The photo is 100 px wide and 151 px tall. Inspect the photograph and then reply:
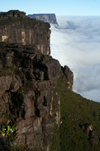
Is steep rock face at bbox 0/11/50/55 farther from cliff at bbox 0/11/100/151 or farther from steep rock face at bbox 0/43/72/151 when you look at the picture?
steep rock face at bbox 0/43/72/151

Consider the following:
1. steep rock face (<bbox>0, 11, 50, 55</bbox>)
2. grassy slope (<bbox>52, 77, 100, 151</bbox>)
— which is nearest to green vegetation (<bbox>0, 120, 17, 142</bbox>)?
grassy slope (<bbox>52, 77, 100, 151</bbox>)

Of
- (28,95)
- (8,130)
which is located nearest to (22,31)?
(28,95)

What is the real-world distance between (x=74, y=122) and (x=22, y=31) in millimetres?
47994

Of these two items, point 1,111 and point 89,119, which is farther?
point 89,119

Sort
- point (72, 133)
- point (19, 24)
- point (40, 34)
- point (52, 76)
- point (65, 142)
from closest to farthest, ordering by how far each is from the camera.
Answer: point (52, 76)
point (65, 142)
point (72, 133)
point (19, 24)
point (40, 34)

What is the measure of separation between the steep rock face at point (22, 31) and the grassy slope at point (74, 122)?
31.1 metres

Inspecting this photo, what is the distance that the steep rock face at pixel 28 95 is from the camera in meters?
31.1

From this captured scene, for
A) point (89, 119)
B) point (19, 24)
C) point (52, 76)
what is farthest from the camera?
point (19, 24)

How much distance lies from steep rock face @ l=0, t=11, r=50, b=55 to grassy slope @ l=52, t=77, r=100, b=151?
3114 cm

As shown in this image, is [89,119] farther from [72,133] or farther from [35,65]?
[35,65]

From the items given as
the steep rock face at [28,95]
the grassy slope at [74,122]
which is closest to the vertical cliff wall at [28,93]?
the steep rock face at [28,95]

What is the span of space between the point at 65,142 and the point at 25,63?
25.9m

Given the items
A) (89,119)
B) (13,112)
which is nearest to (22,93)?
(13,112)

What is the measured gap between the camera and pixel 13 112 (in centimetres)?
3172
